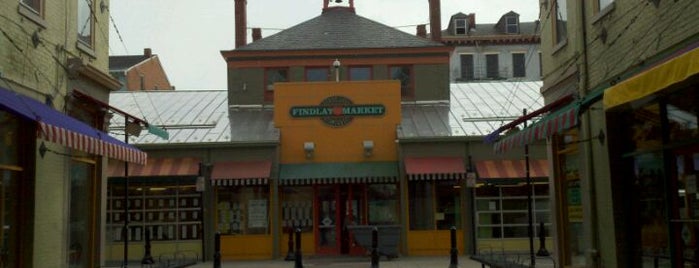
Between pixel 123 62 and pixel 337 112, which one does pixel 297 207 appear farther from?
pixel 123 62

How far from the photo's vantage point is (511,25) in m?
57.0

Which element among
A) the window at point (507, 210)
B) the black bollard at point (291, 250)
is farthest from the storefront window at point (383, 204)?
the black bollard at point (291, 250)

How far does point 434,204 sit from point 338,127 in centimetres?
391

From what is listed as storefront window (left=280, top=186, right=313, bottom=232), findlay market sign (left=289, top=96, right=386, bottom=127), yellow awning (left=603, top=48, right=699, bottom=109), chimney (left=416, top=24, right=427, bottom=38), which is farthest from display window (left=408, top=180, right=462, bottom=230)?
yellow awning (left=603, top=48, right=699, bottom=109)

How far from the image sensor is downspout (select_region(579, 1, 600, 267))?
13164mm

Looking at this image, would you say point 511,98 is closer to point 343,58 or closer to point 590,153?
point 343,58

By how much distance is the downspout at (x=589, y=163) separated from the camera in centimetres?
1316

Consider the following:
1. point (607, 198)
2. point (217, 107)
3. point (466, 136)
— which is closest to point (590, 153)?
point (607, 198)

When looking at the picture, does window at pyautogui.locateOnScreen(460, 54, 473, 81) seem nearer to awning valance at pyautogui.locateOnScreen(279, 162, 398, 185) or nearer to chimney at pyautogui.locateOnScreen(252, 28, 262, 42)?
chimney at pyautogui.locateOnScreen(252, 28, 262, 42)

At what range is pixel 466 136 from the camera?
78.7ft

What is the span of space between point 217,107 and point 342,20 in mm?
6505

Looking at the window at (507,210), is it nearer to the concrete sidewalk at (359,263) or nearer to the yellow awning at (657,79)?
the concrete sidewalk at (359,263)

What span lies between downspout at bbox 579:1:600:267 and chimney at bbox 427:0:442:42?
2008 cm

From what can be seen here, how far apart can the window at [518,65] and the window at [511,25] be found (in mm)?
2813
